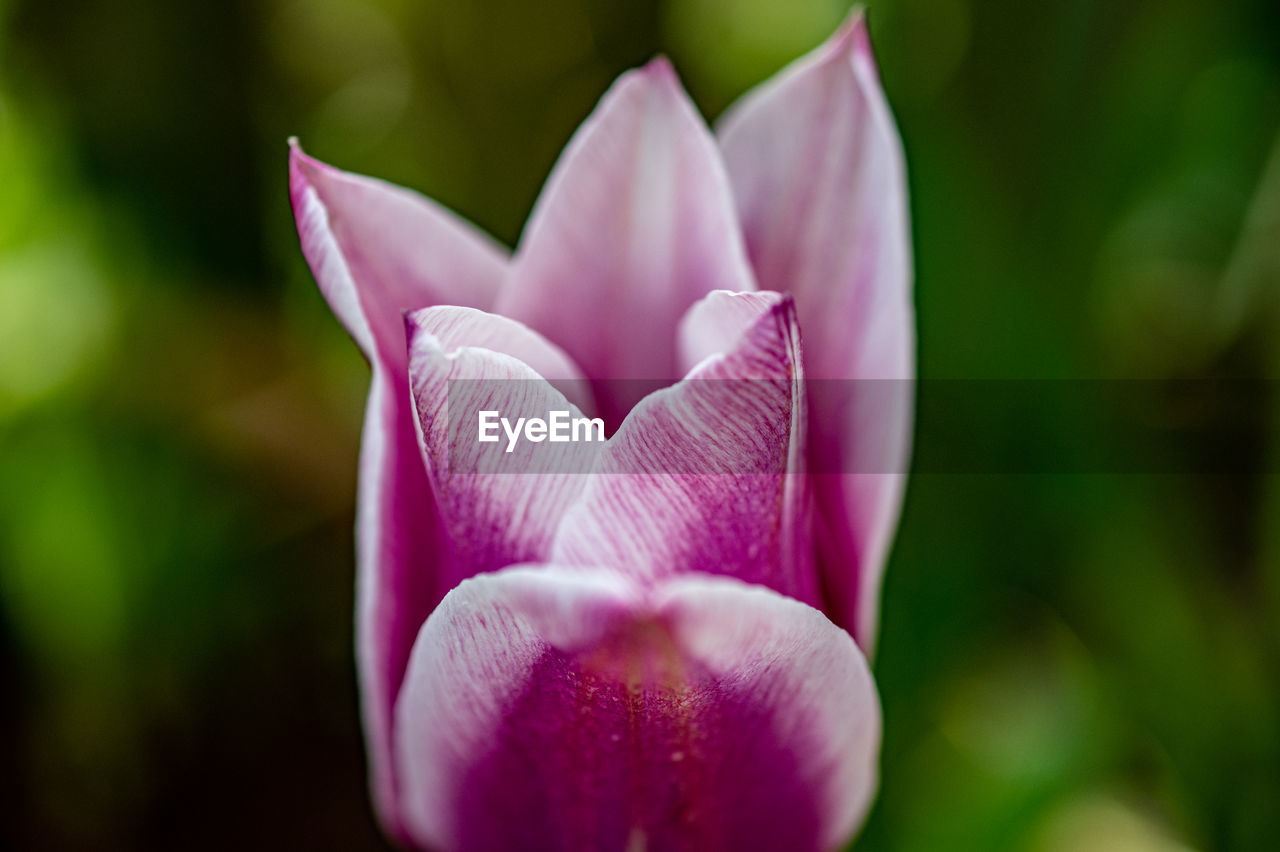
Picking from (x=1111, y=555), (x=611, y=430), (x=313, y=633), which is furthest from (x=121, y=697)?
(x=1111, y=555)

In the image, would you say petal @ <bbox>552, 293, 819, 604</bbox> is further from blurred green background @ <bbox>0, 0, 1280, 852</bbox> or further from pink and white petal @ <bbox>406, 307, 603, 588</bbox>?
blurred green background @ <bbox>0, 0, 1280, 852</bbox>

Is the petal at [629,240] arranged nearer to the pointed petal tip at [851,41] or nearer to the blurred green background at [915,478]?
the pointed petal tip at [851,41]

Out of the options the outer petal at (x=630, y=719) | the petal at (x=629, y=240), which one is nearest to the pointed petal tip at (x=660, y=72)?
the petal at (x=629, y=240)

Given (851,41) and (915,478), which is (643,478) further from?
(915,478)

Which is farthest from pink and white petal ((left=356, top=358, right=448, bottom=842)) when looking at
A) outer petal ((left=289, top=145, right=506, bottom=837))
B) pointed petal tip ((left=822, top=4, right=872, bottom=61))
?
pointed petal tip ((left=822, top=4, right=872, bottom=61))

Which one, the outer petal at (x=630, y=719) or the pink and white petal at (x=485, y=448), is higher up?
the pink and white petal at (x=485, y=448)

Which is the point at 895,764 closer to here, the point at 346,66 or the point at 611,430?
the point at 611,430
